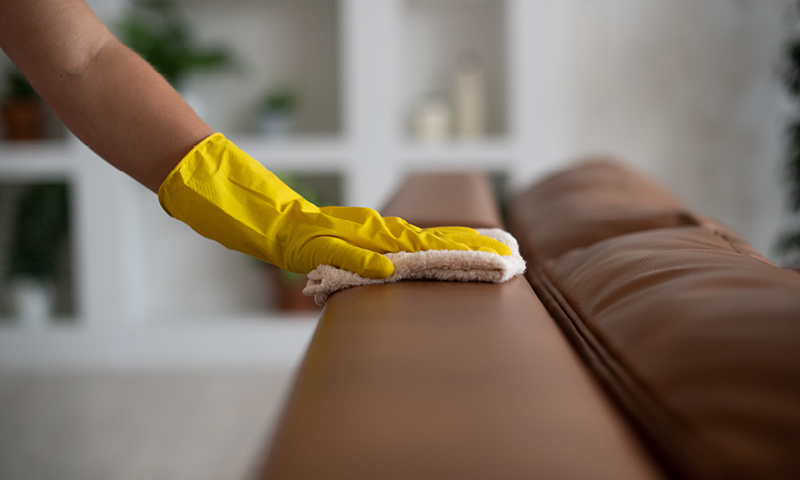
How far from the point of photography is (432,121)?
263 centimetres

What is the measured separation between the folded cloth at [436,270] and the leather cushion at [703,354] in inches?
3.6

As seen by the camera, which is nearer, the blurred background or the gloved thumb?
the gloved thumb

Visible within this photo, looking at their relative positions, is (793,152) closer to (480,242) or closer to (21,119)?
(480,242)

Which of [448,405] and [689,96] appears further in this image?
[689,96]

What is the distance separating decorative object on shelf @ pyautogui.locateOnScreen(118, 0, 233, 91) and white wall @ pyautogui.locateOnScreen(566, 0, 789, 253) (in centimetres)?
165

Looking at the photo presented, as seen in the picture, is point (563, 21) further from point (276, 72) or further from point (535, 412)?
point (535, 412)

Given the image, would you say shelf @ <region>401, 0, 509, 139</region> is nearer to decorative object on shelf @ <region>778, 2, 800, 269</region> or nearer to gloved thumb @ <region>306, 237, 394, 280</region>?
decorative object on shelf @ <region>778, 2, 800, 269</region>

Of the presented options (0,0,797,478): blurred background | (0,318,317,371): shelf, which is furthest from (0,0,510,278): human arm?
(0,318,317,371): shelf

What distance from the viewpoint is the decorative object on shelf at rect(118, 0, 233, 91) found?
244 cm

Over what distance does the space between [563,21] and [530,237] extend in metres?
2.06

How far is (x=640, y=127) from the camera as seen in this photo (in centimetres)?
268


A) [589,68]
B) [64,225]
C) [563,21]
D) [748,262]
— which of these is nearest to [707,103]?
[589,68]

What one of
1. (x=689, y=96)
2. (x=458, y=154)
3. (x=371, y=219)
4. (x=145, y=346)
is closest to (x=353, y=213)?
(x=371, y=219)

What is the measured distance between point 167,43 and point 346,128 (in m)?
0.88
